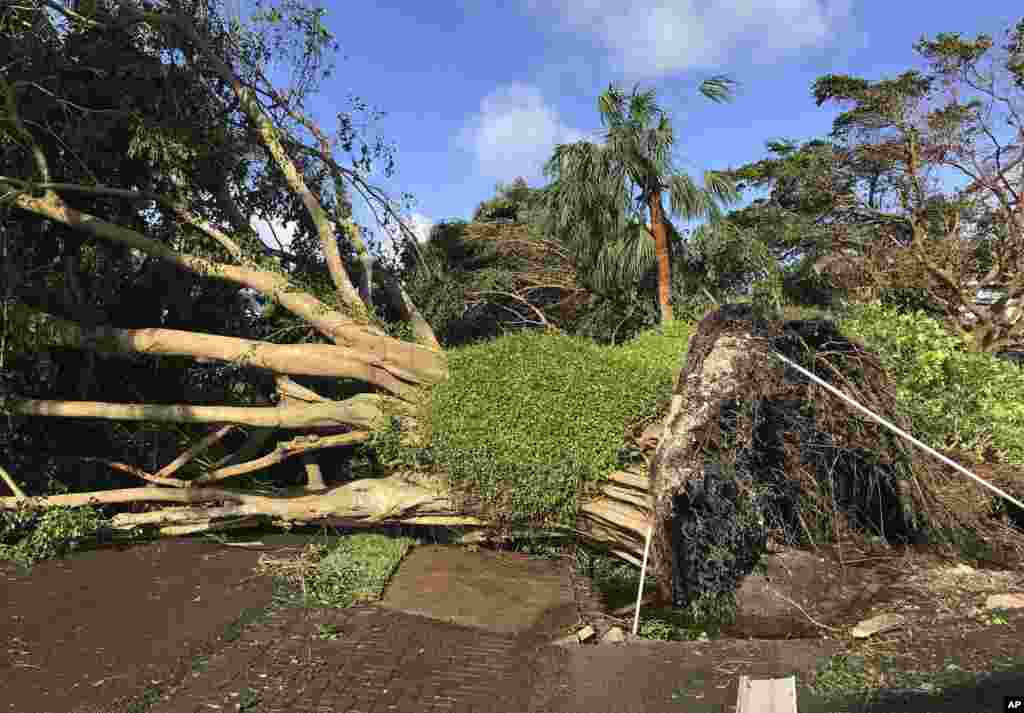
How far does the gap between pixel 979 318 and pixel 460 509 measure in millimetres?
11906

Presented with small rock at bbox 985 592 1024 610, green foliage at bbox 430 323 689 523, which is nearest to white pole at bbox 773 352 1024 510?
small rock at bbox 985 592 1024 610

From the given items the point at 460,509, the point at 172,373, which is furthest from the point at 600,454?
the point at 172,373

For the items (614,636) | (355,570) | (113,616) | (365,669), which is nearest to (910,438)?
(614,636)

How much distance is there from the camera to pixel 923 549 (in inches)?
272

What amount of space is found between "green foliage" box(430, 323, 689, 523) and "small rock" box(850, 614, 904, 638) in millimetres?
2326

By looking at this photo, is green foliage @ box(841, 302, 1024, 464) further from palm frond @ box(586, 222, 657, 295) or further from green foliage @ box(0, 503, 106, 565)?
green foliage @ box(0, 503, 106, 565)

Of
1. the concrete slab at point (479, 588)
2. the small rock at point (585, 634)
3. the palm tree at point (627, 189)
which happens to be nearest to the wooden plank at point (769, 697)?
the small rock at point (585, 634)

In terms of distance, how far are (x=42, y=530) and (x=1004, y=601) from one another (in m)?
8.18

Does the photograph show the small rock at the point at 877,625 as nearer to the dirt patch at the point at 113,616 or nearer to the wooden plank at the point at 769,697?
the wooden plank at the point at 769,697

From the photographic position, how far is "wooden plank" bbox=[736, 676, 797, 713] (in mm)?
3186

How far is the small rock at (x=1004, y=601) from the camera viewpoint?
19.6 feet

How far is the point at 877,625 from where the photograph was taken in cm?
573

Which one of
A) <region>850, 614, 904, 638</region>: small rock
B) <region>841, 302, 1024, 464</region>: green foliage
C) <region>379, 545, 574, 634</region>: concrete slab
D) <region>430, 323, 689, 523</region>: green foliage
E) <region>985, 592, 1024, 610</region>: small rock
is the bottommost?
<region>379, 545, 574, 634</region>: concrete slab

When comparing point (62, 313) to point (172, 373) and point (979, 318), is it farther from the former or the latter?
point (979, 318)
